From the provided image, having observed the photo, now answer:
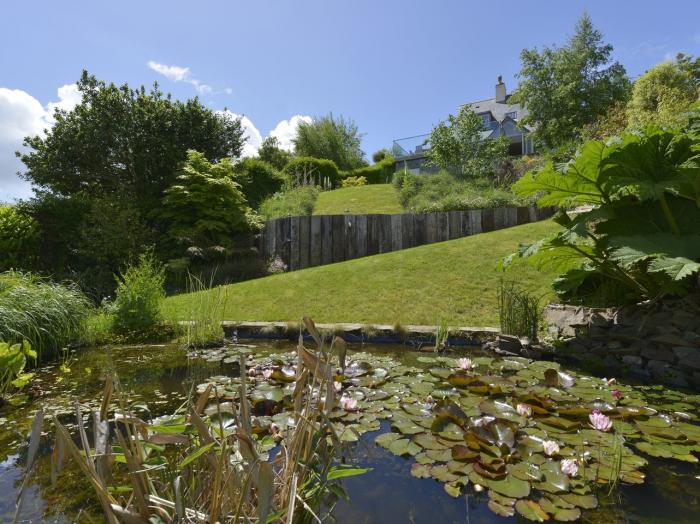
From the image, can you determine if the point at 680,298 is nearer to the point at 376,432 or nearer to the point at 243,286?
the point at 376,432

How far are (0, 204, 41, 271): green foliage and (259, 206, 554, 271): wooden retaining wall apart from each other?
5.35 metres

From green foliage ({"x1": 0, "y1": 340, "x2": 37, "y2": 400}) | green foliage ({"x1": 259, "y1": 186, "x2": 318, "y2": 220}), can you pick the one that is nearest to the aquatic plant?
green foliage ({"x1": 0, "y1": 340, "x2": 37, "y2": 400})

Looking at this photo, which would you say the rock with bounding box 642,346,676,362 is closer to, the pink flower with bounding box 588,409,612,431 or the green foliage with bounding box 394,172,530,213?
the pink flower with bounding box 588,409,612,431

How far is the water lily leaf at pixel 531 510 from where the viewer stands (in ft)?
4.59

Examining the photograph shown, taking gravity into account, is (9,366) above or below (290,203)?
below

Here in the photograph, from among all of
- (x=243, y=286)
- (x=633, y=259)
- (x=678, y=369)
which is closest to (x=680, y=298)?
(x=678, y=369)

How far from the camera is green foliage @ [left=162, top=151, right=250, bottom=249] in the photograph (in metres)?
9.59

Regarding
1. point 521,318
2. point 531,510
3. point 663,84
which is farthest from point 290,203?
point 663,84

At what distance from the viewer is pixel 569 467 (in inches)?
62.6

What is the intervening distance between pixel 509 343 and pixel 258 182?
12170mm

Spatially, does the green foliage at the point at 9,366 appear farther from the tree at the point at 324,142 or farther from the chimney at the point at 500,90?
the chimney at the point at 500,90

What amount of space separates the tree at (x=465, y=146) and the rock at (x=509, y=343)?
1172cm

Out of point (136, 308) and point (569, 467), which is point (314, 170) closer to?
point (136, 308)

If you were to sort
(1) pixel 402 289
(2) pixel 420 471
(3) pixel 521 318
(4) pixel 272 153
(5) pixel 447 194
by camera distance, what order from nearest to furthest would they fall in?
(2) pixel 420 471 < (3) pixel 521 318 < (1) pixel 402 289 < (5) pixel 447 194 < (4) pixel 272 153
